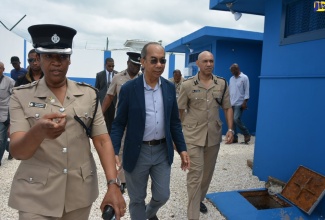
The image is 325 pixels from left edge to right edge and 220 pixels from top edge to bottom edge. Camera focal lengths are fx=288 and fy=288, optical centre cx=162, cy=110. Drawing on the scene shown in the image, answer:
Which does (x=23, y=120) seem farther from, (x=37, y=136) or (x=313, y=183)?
(x=313, y=183)

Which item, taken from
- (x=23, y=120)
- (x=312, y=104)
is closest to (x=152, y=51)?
(x=23, y=120)

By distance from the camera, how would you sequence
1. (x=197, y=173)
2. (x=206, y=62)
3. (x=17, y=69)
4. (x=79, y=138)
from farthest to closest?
1. (x=17, y=69)
2. (x=206, y=62)
3. (x=197, y=173)
4. (x=79, y=138)

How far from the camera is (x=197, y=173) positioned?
3.35 metres

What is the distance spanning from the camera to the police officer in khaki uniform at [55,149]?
164cm

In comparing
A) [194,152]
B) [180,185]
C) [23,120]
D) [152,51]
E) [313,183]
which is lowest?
[180,185]

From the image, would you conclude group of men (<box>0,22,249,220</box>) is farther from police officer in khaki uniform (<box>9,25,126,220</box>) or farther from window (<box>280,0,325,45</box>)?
window (<box>280,0,325,45</box>)

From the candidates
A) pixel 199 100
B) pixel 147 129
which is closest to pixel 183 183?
pixel 199 100

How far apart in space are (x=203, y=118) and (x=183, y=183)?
1652 millimetres

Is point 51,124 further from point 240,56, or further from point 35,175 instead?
point 240,56

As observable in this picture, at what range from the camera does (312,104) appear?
151 inches

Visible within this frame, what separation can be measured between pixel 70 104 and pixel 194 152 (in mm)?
2005

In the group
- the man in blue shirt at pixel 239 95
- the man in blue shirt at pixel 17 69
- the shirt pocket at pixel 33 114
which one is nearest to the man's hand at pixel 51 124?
the shirt pocket at pixel 33 114

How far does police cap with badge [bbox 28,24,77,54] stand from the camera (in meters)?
1.67

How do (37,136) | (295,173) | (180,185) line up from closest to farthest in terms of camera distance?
(37,136) < (295,173) < (180,185)
